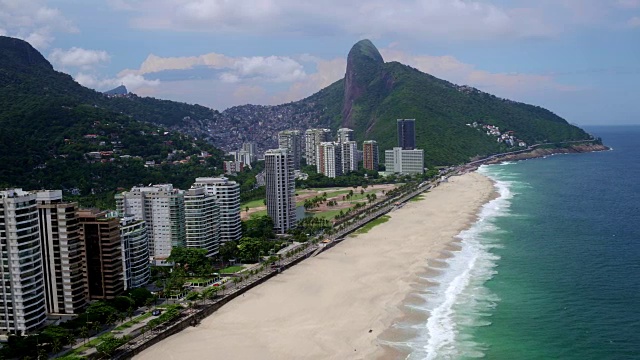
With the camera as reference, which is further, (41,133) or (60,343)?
(41,133)

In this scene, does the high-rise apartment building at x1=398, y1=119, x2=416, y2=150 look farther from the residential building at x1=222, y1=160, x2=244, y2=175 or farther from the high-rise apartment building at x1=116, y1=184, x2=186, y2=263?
the high-rise apartment building at x1=116, y1=184, x2=186, y2=263

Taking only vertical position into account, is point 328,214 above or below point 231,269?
above

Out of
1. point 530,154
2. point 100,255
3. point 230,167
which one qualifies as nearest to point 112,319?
point 100,255

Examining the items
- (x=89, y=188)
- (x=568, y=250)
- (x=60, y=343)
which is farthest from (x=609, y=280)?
(x=89, y=188)

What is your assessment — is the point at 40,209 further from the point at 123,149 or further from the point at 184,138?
the point at 184,138

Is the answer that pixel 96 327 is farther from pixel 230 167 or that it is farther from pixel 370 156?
pixel 370 156

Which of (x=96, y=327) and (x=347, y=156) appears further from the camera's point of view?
(x=347, y=156)
